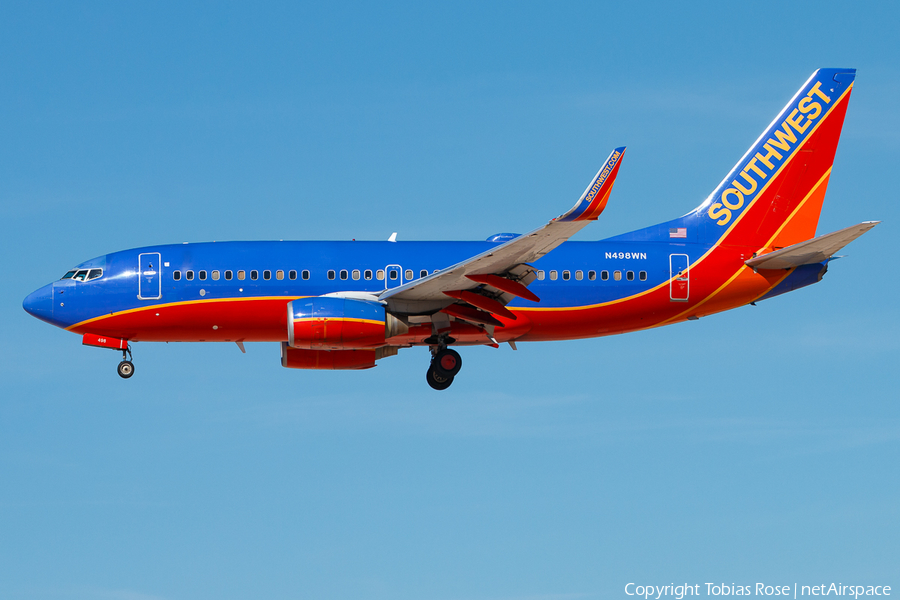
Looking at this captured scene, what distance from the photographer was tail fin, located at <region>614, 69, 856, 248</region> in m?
44.6

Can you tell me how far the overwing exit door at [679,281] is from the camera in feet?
140

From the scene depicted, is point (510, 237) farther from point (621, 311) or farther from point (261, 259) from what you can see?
point (261, 259)

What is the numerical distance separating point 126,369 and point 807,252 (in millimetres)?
23397

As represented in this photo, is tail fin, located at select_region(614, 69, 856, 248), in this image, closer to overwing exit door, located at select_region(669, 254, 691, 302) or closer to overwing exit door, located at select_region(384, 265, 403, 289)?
overwing exit door, located at select_region(669, 254, 691, 302)

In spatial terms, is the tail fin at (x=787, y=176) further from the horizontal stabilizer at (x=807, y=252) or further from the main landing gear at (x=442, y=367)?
the main landing gear at (x=442, y=367)

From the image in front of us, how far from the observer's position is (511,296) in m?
40.2

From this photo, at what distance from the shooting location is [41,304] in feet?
136

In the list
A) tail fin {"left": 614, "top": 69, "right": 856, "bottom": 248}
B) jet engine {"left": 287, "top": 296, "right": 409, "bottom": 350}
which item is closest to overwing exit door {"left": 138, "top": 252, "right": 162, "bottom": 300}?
jet engine {"left": 287, "top": 296, "right": 409, "bottom": 350}

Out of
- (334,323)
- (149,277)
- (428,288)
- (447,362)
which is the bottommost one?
(447,362)

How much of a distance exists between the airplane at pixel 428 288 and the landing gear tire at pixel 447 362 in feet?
0.11

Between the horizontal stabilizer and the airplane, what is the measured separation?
0.06 m

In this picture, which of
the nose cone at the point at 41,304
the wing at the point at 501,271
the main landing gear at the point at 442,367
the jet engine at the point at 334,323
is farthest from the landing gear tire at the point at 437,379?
the nose cone at the point at 41,304

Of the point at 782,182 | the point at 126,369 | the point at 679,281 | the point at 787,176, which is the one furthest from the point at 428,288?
the point at 787,176

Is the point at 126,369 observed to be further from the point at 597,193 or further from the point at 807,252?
the point at 807,252
